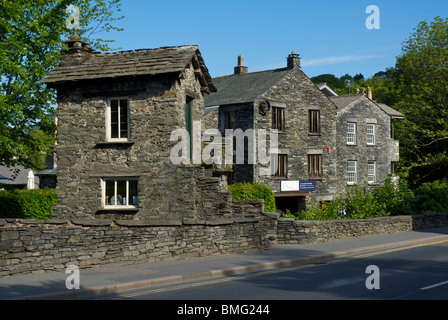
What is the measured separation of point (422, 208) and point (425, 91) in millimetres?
18343

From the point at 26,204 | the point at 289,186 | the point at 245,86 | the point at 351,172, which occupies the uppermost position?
the point at 245,86

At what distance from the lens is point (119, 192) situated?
67.0 ft

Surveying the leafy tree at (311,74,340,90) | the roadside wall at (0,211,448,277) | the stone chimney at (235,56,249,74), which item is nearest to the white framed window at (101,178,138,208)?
→ the roadside wall at (0,211,448,277)

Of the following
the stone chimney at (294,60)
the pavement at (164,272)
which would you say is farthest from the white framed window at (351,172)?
the pavement at (164,272)

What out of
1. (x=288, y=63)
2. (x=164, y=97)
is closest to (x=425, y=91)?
(x=288, y=63)

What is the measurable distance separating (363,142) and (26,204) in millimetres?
28067

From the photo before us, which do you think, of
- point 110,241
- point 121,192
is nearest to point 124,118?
point 121,192

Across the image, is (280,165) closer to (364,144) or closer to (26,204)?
(364,144)

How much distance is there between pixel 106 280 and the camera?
41.2 feet

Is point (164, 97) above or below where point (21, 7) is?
below

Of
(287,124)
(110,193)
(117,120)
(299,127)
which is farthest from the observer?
(299,127)

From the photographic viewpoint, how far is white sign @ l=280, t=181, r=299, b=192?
124ft
